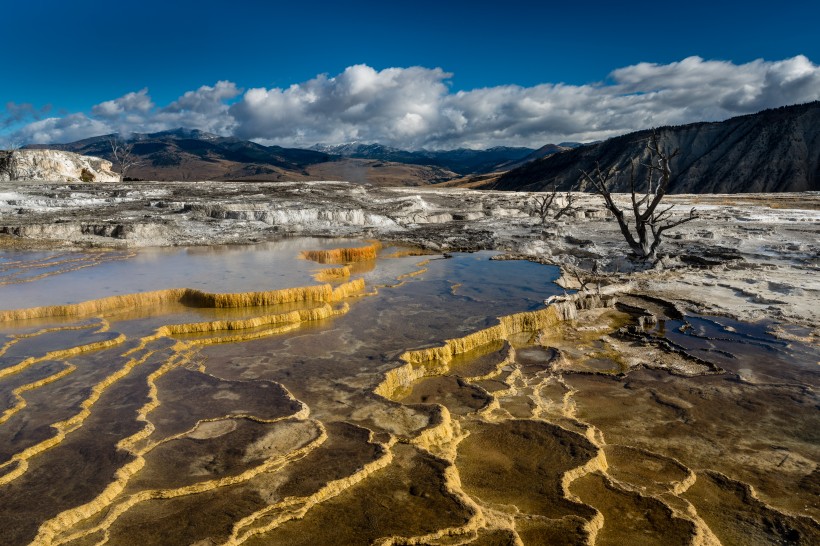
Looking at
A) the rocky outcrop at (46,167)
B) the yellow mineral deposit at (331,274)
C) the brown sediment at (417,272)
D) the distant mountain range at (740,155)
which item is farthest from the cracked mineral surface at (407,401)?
the distant mountain range at (740,155)

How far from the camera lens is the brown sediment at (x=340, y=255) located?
13.0 m

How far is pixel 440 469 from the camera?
3.96 m

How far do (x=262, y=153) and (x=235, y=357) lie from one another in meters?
200

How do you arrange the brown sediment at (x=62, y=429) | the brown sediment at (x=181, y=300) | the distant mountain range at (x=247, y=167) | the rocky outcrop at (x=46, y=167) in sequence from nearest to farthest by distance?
the brown sediment at (x=62, y=429) → the brown sediment at (x=181, y=300) → the rocky outcrop at (x=46, y=167) → the distant mountain range at (x=247, y=167)

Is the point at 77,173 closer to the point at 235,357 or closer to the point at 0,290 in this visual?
the point at 0,290

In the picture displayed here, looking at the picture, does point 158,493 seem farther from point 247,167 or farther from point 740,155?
point 247,167

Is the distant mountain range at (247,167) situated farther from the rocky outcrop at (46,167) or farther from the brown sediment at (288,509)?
the brown sediment at (288,509)

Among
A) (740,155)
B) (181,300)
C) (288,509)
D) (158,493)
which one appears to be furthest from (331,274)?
(740,155)

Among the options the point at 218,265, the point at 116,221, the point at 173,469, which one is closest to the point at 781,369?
the point at 173,469

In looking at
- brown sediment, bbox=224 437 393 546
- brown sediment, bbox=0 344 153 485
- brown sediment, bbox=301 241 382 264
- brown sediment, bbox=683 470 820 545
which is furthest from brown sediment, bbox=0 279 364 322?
brown sediment, bbox=683 470 820 545

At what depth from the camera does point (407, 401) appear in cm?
558

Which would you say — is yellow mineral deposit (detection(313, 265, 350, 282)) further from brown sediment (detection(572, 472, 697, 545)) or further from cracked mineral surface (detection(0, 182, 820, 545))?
brown sediment (detection(572, 472, 697, 545))

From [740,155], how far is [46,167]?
59.5 metres

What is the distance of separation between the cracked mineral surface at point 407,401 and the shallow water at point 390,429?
0.08 feet
